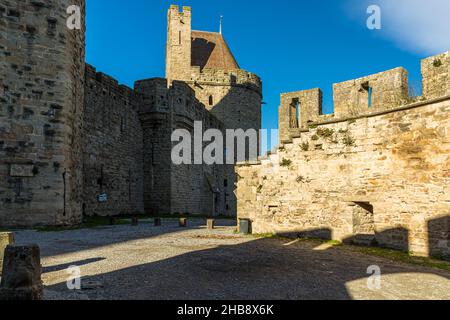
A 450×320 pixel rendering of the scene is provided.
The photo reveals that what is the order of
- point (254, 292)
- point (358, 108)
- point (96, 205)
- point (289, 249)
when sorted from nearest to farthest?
point (254, 292), point (289, 249), point (358, 108), point (96, 205)

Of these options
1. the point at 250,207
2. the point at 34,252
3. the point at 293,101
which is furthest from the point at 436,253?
the point at 293,101

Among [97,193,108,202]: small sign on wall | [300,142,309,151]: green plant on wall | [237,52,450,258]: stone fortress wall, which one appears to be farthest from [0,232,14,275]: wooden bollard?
[97,193,108,202]: small sign on wall

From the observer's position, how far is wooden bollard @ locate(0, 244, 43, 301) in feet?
12.2

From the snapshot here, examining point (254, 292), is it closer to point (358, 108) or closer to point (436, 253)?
point (436, 253)

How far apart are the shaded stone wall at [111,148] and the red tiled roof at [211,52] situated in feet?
50.6

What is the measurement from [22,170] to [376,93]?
446 inches

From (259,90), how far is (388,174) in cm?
2814

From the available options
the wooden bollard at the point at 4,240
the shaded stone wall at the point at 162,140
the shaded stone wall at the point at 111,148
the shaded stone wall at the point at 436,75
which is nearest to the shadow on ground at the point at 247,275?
the wooden bollard at the point at 4,240

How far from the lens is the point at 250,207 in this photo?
11609 mm

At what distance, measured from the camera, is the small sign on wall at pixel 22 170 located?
39.4 feet

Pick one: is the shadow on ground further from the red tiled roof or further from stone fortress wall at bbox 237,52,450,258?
the red tiled roof

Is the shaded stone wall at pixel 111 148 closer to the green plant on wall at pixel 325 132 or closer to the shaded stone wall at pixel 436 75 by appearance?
the green plant on wall at pixel 325 132
